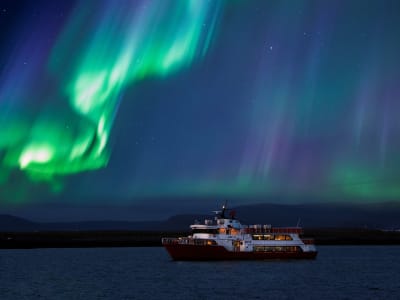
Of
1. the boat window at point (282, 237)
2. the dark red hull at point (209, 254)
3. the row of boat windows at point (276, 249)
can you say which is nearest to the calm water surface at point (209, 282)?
the dark red hull at point (209, 254)

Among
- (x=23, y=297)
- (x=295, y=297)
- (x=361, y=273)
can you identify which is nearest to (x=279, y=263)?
(x=361, y=273)

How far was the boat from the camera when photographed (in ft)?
339

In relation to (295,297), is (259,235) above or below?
above

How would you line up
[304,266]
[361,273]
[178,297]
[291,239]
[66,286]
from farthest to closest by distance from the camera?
[291,239], [304,266], [361,273], [66,286], [178,297]

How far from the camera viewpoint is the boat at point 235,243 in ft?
339

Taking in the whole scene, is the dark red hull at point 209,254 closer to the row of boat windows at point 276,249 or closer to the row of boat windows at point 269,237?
the row of boat windows at point 276,249

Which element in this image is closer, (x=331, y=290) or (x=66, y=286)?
(x=331, y=290)

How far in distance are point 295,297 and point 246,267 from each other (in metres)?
32.5

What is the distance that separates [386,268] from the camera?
349 feet

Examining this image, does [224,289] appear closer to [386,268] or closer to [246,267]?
[246,267]

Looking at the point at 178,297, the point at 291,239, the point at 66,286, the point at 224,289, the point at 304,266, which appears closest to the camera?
the point at 178,297

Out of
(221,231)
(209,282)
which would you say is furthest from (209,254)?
(209,282)

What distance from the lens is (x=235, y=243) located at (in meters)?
107

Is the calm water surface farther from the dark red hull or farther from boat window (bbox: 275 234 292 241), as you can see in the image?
boat window (bbox: 275 234 292 241)
